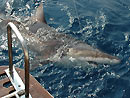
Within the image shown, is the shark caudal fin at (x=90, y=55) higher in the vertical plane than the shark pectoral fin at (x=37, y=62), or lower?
higher

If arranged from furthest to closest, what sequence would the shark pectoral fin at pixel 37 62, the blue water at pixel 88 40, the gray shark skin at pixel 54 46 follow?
the gray shark skin at pixel 54 46 → the shark pectoral fin at pixel 37 62 → the blue water at pixel 88 40

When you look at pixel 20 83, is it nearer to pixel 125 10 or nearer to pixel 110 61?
pixel 110 61

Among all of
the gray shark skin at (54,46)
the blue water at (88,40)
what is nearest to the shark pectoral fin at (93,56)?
the gray shark skin at (54,46)

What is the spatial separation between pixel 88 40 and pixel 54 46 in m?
0.84

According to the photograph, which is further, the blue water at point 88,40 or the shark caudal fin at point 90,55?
the shark caudal fin at point 90,55

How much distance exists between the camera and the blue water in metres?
3.71

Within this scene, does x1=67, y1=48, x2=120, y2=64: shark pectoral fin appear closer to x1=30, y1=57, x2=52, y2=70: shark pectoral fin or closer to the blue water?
the blue water

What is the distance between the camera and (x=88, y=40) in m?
4.89

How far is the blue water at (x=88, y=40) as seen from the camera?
12.2ft

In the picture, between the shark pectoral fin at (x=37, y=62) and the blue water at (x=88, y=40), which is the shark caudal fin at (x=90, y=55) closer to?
the blue water at (x=88, y=40)

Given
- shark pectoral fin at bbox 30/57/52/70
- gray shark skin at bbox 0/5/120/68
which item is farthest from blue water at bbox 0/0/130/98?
gray shark skin at bbox 0/5/120/68

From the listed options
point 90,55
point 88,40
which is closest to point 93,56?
point 90,55

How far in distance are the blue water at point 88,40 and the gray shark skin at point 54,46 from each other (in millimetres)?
188

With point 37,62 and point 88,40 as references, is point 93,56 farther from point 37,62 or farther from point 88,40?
point 37,62
